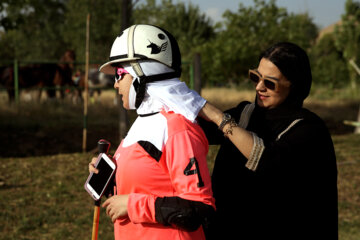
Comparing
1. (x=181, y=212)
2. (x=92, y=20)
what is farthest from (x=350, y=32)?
(x=92, y=20)

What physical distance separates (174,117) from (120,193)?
1.61 ft

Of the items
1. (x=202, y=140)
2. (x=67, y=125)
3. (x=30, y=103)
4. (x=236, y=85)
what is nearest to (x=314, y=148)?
(x=202, y=140)

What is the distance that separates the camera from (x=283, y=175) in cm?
239

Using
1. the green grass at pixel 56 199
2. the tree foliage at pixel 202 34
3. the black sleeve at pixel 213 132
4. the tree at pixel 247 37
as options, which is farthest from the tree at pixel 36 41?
the black sleeve at pixel 213 132

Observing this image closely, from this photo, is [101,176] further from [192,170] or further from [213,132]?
[213,132]

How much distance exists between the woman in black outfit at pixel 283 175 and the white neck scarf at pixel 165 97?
36cm

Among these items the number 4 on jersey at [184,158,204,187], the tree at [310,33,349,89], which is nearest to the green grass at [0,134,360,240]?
the number 4 on jersey at [184,158,204,187]

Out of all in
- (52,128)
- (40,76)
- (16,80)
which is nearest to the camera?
(52,128)

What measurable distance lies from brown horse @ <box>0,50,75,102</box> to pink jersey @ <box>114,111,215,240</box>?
37.6ft

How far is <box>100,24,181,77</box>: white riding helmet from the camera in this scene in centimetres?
218

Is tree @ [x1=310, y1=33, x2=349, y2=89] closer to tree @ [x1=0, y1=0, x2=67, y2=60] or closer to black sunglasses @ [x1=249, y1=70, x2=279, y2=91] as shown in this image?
black sunglasses @ [x1=249, y1=70, x2=279, y2=91]

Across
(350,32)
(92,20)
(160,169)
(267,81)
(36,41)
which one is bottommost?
(36,41)

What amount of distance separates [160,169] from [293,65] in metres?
0.99

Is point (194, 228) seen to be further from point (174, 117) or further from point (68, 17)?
point (68, 17)
